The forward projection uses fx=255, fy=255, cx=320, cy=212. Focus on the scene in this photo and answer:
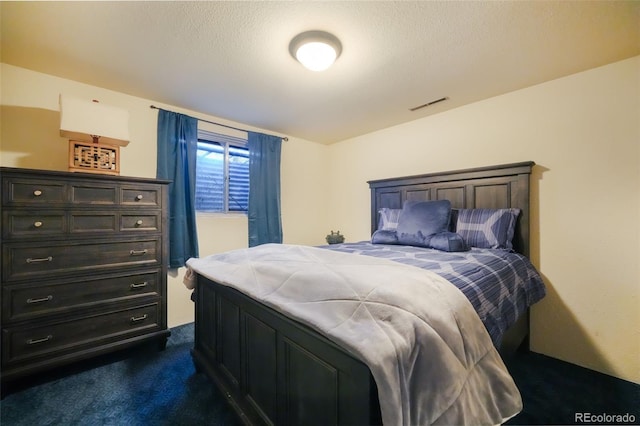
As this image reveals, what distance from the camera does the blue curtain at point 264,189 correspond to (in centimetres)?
316

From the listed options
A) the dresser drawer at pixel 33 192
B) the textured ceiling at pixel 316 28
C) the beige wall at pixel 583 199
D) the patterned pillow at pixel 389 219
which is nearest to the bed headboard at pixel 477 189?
the beige wall at pixel 583 199

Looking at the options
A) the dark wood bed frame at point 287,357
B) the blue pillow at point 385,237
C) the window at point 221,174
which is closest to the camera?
the dark wood bed frame at point 287,357

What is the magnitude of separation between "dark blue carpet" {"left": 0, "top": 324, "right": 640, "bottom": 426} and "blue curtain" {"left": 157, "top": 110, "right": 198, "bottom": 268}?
0.99 metres

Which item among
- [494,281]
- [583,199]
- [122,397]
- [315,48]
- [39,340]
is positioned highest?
[315,48]

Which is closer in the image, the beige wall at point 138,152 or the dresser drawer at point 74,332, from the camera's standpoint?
the dresser drawer at point 74,332

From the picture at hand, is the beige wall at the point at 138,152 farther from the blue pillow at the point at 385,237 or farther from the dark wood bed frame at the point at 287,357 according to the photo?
the blue pillow at the point at 385,237

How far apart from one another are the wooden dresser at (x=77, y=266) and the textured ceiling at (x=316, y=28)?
2.89ft

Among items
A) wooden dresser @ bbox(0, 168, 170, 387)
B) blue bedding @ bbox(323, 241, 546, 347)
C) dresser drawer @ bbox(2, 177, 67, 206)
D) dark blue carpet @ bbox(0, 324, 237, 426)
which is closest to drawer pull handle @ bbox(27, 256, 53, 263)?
wooden dresser @ bbox(0, 168, 170, 387)

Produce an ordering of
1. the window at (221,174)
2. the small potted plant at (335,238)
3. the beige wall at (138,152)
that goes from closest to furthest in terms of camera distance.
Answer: the beige wall at (138,152), the window at (221,174), the small potted plant at (335,238)

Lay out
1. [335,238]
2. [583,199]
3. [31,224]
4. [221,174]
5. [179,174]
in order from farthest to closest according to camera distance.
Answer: [335,238], [221,174], [179,174], [583,199], [31,224]

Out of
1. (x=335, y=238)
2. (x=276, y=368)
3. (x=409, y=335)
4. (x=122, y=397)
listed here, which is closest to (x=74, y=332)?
(x=122, y=397)

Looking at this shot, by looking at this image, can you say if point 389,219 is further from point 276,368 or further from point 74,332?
point 74,332

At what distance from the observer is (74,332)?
5.75ft

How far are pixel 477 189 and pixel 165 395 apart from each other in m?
2.93
